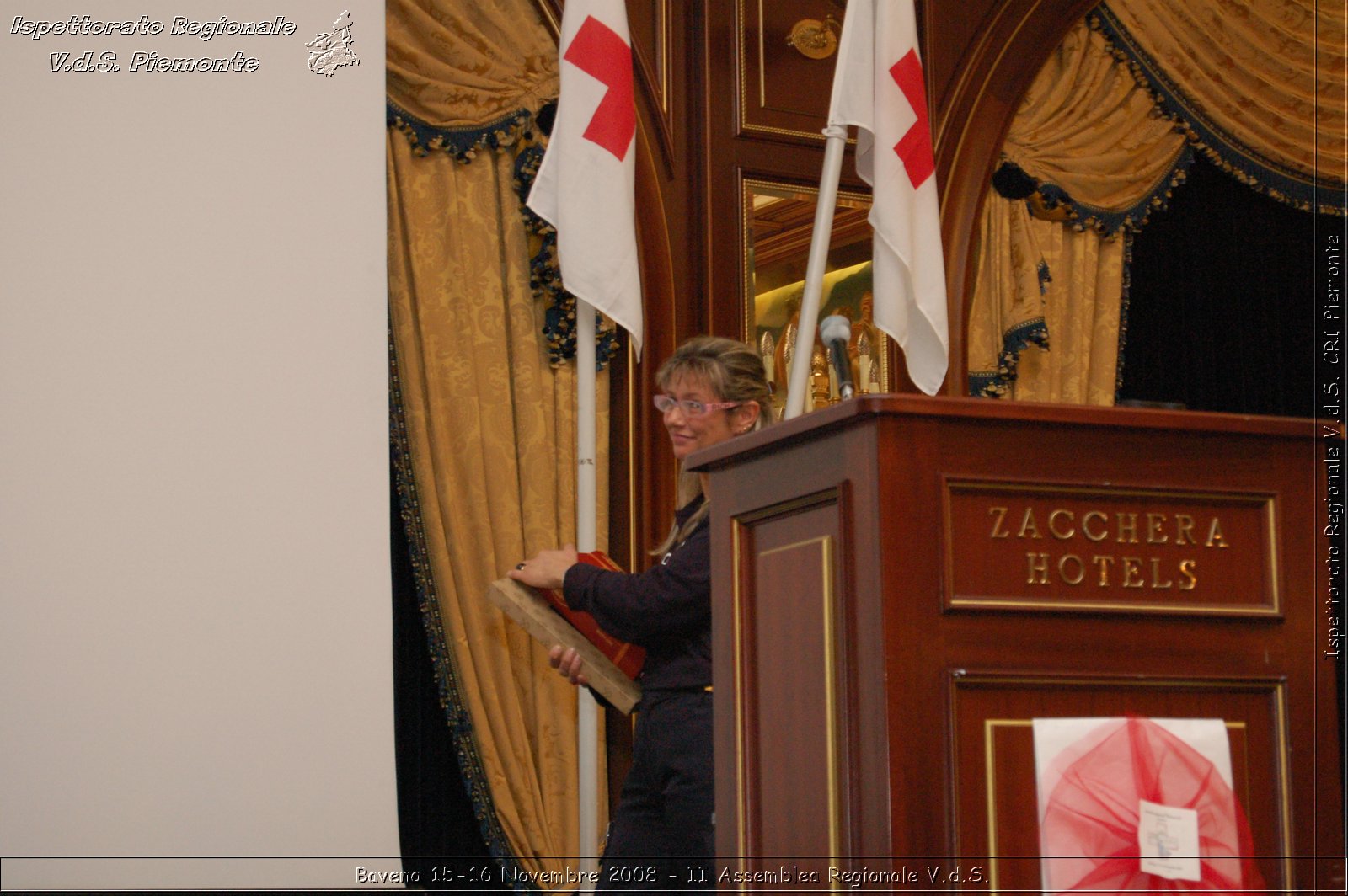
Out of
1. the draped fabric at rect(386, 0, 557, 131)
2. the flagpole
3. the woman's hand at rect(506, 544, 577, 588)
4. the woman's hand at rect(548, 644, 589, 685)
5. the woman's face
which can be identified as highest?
the draped fabric at rect(386, 0, 557, 131)

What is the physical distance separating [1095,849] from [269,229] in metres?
2.34

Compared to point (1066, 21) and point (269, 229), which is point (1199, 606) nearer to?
point (269, 229)

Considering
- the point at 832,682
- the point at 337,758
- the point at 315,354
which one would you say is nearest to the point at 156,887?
the point at 337,758

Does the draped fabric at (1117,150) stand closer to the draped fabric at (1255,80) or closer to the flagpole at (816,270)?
the draped fabric at (1255,80)

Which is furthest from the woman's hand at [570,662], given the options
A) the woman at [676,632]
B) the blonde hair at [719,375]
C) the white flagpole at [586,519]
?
the white flagpole at [586,519]

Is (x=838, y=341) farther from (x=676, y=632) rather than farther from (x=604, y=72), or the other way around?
(x=604, y=72)

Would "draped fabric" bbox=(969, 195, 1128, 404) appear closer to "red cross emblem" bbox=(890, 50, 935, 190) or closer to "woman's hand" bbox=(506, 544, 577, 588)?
"red cross emblem" bbox=(890, 50, 935, 190)

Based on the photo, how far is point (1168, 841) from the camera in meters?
1.56

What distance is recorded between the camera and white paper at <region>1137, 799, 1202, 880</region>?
1551mm

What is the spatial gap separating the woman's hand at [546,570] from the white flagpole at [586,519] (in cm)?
86

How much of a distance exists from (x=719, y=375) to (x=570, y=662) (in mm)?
603

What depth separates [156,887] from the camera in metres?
2.86

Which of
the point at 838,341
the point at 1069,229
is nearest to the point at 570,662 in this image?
the point at 838,341

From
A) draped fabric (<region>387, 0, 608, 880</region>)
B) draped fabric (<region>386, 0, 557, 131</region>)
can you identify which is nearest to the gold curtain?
draped fabric (<region>387, 0, 608, 880</region>)
